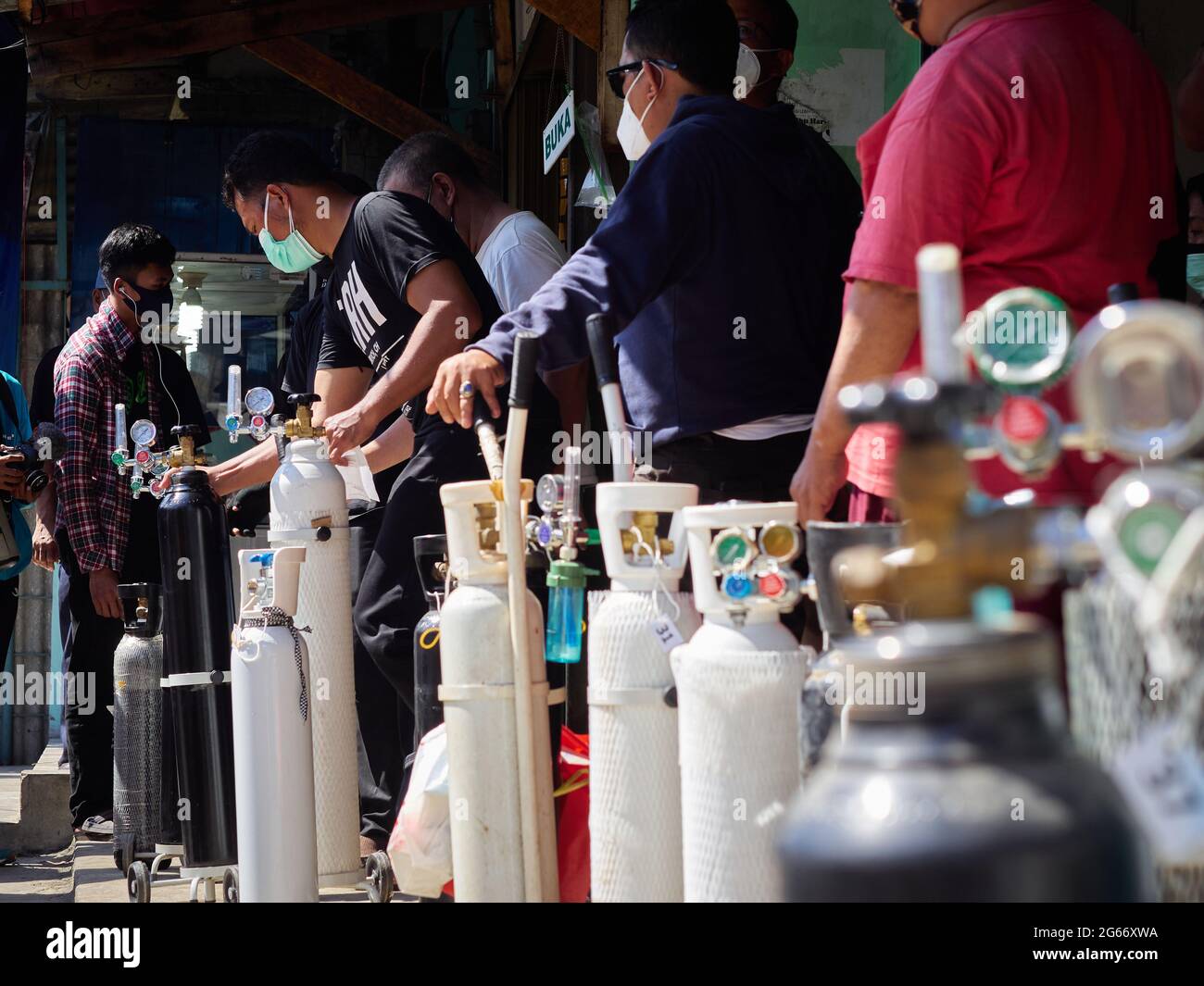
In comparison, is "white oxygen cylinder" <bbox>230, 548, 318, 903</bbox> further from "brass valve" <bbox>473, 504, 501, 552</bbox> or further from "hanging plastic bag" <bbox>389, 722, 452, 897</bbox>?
"brass valve" <bbox>473, 504, 501, 552</bbox>

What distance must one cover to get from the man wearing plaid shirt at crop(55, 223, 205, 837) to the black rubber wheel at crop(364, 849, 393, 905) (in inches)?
94.3

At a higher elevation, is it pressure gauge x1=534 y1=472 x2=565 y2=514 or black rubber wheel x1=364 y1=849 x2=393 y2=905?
pressure gauge x1=534 y1=472 x2=565 y2=514

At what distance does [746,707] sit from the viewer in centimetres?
179

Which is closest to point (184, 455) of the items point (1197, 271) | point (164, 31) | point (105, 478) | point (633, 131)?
point (633, 131)

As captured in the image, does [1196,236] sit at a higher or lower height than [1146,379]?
higher

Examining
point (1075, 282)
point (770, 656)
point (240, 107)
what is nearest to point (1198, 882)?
point (770, 656)

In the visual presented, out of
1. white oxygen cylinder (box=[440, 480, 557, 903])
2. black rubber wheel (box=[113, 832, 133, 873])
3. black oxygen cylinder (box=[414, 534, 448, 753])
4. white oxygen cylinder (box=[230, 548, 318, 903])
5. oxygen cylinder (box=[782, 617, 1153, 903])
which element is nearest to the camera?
oxygen cylinder (box=[782, 617, 1153, 903])

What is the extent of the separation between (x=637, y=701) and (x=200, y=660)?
4.26 feet

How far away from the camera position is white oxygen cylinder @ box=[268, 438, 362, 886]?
3018 mm

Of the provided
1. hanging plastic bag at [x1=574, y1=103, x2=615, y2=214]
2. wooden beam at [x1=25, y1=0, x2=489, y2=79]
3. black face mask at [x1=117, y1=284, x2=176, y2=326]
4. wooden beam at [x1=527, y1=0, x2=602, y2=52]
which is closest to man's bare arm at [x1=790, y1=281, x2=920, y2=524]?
hanging plastic bag at [x1=574, y1=103, x2=615, y2=214]

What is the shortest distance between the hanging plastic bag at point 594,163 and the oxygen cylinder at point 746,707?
3126 mm

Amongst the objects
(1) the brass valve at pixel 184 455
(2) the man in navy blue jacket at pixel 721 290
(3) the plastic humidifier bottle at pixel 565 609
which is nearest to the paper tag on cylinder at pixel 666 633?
(3) the plastic humidifier bottle at pixel 565 609

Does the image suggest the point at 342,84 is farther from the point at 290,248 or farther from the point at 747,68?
the point at 747,68

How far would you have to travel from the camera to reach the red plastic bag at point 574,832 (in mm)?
2404
